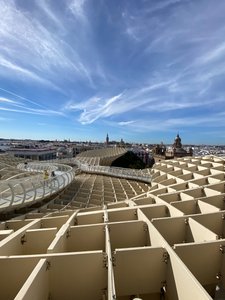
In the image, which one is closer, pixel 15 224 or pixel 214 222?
pixel 214 222

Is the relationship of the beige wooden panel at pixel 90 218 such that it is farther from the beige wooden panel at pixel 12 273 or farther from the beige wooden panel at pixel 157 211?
the beige wooden panel at pixel 12 273

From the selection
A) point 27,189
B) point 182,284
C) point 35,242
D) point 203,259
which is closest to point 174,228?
point 203,259

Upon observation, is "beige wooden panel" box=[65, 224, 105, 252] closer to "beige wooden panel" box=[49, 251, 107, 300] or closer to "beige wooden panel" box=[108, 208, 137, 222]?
"beige wooden panel" box=[49, 251, 107, 300]

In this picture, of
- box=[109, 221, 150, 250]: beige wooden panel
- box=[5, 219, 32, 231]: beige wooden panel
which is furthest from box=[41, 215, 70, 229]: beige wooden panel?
box=[109, 221, 150, 250]: beige wooden panel

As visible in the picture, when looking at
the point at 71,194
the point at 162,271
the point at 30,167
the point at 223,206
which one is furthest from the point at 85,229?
the point at 30,167

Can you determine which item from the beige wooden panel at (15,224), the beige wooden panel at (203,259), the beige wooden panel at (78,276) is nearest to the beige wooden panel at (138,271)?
A: the beige wooden panel at (78,276)

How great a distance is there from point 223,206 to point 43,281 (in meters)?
8.88

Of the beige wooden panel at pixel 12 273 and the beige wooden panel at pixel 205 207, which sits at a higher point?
the beige wooden panel at pixel 205 207

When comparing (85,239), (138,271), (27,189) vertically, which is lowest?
(138,271)

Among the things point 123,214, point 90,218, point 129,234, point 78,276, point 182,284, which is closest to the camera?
point 182,284

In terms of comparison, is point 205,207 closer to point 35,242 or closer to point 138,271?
point 138,271

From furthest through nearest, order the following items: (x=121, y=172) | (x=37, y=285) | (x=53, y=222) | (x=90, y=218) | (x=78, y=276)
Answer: (x=121, y=172) → (x=53, y=222) → (x=90, y=218) → (x=78, y=276) → (x=37, y=285)

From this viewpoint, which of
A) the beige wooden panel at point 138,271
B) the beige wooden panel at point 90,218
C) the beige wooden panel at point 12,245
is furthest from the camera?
the beige wooden panel at point 90,218

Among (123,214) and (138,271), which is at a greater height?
(123,214)
